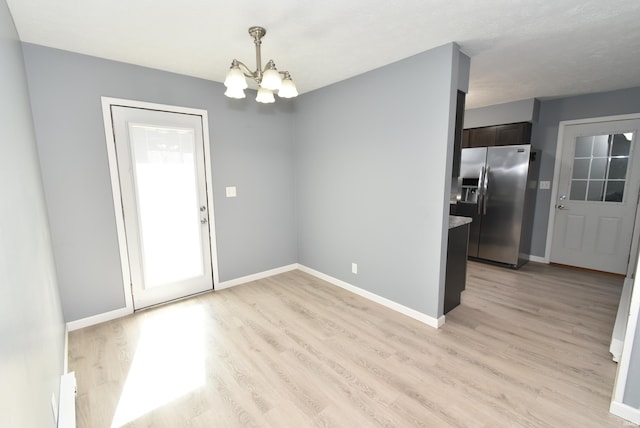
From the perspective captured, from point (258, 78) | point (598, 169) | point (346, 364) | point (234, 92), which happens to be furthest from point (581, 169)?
point (234, 92)

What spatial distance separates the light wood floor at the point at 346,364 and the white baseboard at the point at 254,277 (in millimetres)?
247

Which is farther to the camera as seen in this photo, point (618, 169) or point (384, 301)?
point (618, 169)

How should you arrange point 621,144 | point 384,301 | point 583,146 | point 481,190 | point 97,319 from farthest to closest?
point 481,190 → point 583,146 → point 621,144 → point 384,301 → point 97,319

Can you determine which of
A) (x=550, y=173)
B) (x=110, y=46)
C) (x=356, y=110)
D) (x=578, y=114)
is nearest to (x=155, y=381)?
(x=110, y=46)

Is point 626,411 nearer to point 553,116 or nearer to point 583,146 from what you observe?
point 583,146

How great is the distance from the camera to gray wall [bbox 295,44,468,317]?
252cm

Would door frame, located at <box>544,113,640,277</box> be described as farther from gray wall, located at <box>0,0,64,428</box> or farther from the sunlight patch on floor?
gray wall, located at <box>0,0,64,428</box>

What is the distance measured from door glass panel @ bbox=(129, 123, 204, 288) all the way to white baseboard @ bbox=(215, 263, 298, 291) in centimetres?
42

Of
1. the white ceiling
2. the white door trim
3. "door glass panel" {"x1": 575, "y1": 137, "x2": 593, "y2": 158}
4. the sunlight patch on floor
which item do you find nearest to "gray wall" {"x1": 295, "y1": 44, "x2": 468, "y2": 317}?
the white ceiling

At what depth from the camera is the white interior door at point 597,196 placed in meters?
3.79

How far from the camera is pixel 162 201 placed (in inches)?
118

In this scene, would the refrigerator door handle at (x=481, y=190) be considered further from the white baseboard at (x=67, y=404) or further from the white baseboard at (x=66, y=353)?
the white baseboard at (x=66, y=353)

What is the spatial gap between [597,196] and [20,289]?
5915mm

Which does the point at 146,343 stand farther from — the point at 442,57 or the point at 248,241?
the point at 442,57
